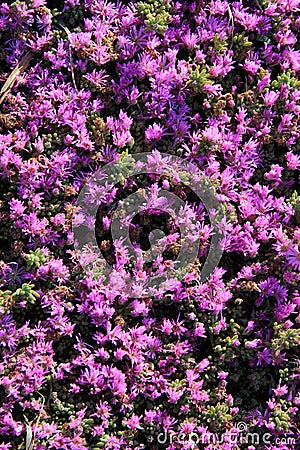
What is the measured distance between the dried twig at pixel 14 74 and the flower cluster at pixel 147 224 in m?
0.01

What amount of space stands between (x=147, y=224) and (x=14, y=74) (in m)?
0.95

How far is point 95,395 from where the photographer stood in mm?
2518

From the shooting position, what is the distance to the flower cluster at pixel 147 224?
251 cm

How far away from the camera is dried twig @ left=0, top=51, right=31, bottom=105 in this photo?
2758 mm

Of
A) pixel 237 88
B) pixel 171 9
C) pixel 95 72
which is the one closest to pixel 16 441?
pixel 95 72

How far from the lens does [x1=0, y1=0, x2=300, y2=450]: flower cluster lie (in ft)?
8.23

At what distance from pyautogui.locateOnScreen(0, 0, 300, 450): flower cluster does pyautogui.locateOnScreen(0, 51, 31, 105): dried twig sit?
1 cm

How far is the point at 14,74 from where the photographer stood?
2783mm

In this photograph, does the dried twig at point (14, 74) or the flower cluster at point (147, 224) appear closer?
the flower cluster at point (147, 224)

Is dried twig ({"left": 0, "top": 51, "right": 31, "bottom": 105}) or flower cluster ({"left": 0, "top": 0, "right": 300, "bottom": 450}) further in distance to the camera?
dried twig ({"left": 0, "top": 51, "right": 31, "bottom": 105})

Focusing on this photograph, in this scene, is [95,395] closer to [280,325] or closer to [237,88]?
[280,325]

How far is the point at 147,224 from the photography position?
8.91 ft

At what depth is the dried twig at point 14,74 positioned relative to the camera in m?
2.76

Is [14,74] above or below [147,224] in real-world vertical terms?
above
